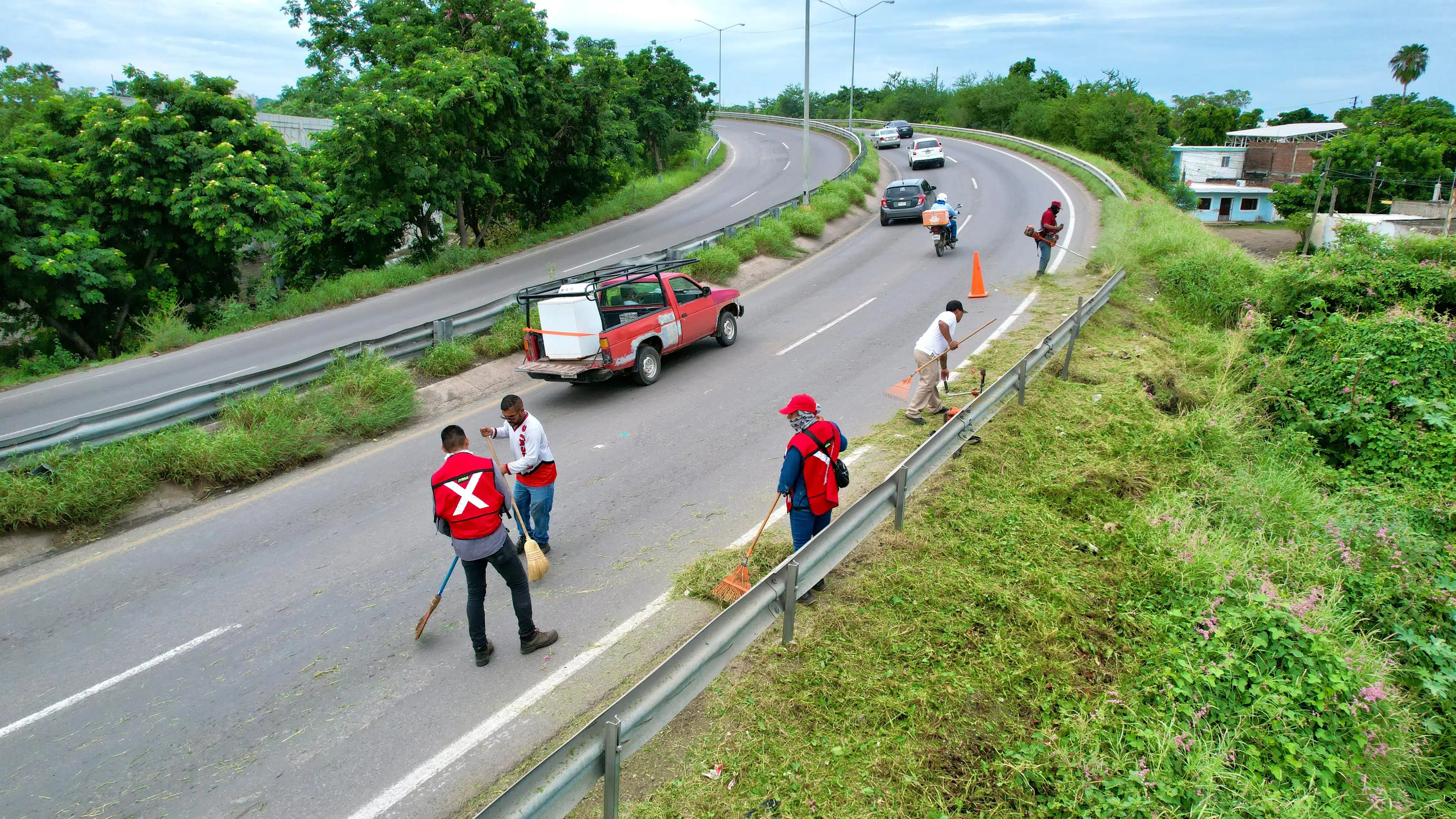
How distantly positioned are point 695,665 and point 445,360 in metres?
9.37

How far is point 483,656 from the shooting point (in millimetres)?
5672

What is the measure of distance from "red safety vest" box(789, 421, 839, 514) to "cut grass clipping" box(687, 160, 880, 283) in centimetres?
784

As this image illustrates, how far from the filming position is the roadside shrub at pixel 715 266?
59.2 ft

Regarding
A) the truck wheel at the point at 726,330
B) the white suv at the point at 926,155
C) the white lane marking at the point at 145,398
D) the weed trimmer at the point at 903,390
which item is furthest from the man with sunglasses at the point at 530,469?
the white suv at the point at 926,155

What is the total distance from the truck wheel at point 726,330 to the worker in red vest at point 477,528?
8.42 meters

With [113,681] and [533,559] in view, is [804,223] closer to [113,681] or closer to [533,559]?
[533,559]

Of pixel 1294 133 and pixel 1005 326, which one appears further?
pixel 1294 133

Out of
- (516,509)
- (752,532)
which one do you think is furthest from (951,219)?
(516,509)

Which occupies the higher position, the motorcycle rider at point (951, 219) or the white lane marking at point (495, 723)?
the motorcycle rider at point (951, 219)

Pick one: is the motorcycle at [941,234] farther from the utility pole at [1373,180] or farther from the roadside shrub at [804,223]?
the utility pole at [1373,180]

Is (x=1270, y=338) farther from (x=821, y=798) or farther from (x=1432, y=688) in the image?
(x=821, y=798)

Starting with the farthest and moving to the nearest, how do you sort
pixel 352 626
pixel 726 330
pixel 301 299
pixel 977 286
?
pixel 301 299
pixel 977 286
pixel 726 330
pixel 352 626

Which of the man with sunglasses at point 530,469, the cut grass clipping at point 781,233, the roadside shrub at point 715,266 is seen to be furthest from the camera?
the cut grass clipping at point 781,233

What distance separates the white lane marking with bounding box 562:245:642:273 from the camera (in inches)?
877
